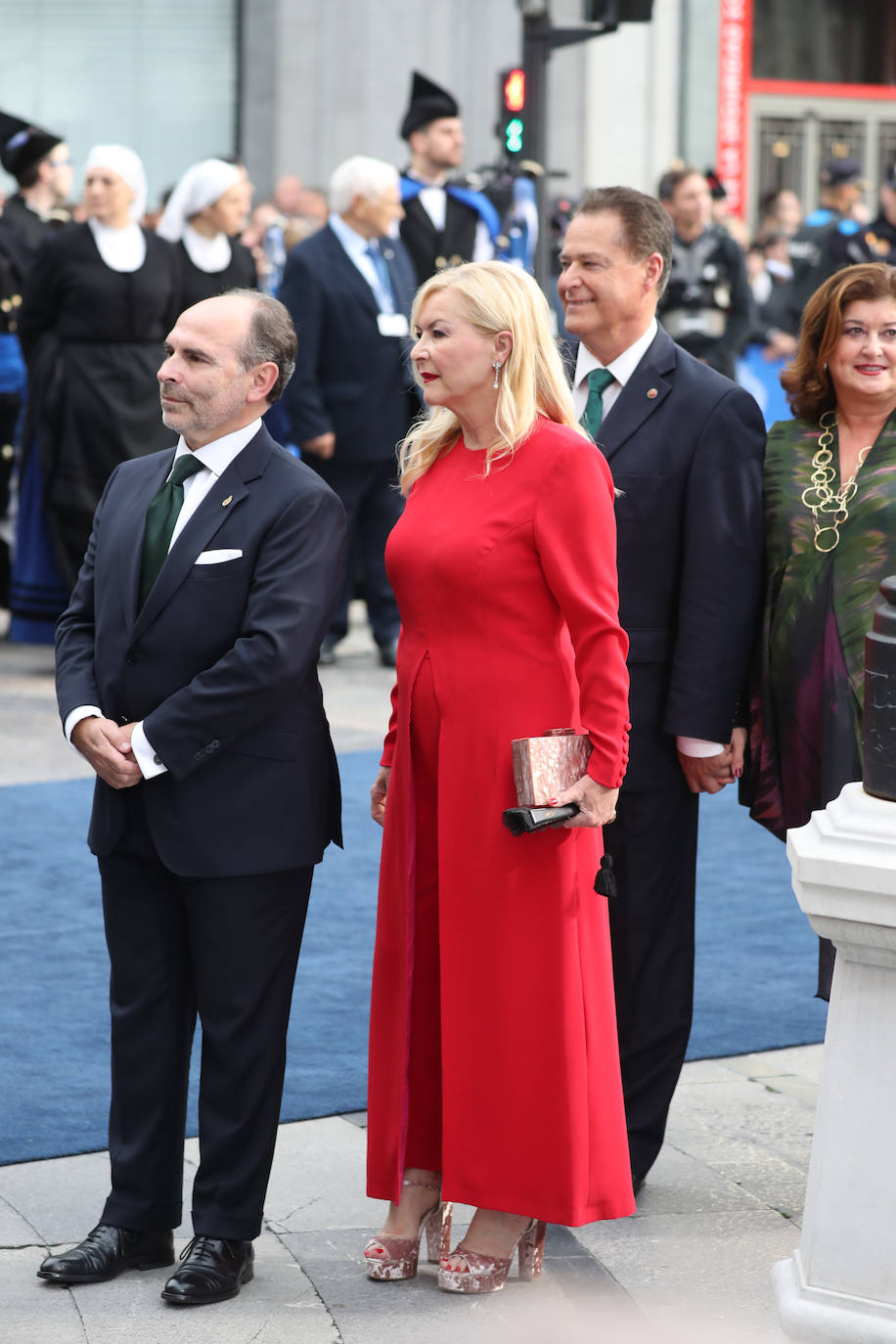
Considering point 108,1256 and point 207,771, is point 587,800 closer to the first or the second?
point 207,771

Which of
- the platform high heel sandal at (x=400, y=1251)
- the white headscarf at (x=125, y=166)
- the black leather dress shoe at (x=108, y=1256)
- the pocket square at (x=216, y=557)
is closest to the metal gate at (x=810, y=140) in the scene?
the white headscarf at (x=125, y=166)

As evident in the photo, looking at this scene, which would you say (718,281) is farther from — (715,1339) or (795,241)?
(715,1339)

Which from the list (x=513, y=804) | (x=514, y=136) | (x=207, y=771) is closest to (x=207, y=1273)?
(x=207, y=771)

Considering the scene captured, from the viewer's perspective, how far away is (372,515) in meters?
9.48

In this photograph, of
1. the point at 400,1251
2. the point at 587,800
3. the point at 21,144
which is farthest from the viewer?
the point at 21,144

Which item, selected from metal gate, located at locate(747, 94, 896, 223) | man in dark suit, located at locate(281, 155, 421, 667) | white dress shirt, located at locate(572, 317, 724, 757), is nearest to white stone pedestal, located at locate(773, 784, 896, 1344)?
white dress shirt, located at locate(572, 317, 724, 757)

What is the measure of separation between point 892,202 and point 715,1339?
9926 millimetres

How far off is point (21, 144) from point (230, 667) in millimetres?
8024

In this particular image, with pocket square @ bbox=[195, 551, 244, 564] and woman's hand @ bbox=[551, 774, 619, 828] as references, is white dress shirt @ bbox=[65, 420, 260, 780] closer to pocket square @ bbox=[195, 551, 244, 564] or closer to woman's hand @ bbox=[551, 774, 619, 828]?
pocket square @ bbox=[195, 551, 244, 564]

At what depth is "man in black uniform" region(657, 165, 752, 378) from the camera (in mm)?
11820

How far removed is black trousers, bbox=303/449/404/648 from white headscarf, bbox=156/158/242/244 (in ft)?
4.04

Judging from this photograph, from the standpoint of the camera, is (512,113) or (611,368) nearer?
(611,368)

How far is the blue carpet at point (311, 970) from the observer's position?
15.3ft

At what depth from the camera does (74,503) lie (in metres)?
9.19
